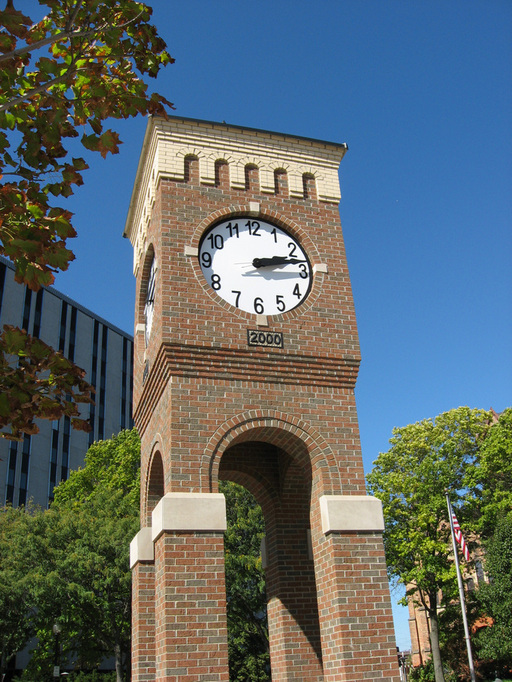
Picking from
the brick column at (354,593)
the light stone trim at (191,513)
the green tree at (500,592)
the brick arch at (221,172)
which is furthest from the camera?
the green tree at (500,592)

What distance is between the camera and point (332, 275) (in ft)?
37.0

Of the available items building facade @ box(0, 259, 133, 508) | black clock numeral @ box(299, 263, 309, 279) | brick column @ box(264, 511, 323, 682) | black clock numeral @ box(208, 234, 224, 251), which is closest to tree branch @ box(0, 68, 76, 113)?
black clock numeral @ box(208, 234, 224, 251)

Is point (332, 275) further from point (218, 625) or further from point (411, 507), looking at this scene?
point (411, 507)

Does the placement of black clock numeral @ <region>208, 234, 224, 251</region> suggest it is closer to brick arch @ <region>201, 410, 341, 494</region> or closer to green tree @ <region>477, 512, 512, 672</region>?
brick arch @ <region>201, 410, 341, 494</region>

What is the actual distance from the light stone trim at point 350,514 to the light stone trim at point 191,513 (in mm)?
1479

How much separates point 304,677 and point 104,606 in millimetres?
16395

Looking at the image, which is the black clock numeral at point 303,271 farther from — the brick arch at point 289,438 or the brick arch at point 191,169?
the brick arch at point 289,438

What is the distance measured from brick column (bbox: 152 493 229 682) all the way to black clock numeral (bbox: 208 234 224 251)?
13.4 ft

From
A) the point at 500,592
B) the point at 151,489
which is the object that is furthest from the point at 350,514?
the point at 500,592

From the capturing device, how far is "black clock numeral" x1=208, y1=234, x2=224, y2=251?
1099 centimetres

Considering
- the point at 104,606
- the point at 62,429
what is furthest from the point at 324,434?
the point at 62,429

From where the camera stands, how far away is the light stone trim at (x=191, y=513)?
8.80 meters

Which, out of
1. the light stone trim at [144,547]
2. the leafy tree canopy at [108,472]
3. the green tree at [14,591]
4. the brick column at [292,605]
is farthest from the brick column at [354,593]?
the leafy tree canopy at [108,472]

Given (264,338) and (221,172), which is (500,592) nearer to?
(264,338)
